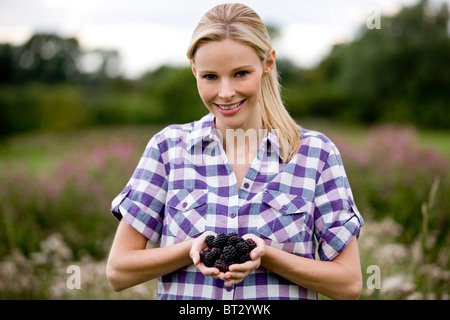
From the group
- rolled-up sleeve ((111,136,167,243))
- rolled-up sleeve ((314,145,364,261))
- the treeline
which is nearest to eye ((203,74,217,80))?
rolled-up sleeve ((111,136,167,243))

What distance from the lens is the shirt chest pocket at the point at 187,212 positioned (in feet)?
5.95

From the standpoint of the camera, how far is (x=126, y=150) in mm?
6438

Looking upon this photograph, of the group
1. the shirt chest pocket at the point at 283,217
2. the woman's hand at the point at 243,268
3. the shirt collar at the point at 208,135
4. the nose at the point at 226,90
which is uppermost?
the nose at the point at 226,90

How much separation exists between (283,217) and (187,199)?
37 centimetres

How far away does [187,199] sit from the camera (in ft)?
5.98

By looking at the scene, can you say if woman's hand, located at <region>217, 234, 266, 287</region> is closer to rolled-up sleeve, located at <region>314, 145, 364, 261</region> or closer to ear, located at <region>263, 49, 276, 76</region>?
rolled-up sleeve, located at <region>314, 145, 364, 261</region>

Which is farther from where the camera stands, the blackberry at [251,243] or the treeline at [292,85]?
the treeline at [292,85]

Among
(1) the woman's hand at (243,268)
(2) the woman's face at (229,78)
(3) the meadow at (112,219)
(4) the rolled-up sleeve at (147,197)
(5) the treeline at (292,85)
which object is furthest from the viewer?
(5) the treeline at (292,85)

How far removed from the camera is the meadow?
384 cm

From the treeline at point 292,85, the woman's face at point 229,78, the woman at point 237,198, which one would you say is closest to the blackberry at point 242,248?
the woman at point 237,198

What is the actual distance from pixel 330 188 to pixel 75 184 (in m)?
4.36

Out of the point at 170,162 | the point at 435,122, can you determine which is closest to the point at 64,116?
the point at 435,122

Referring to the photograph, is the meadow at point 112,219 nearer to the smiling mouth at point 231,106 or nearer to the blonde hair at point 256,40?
the blonde hair at point 256,40

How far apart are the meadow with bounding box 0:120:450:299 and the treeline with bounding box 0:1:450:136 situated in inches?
394
